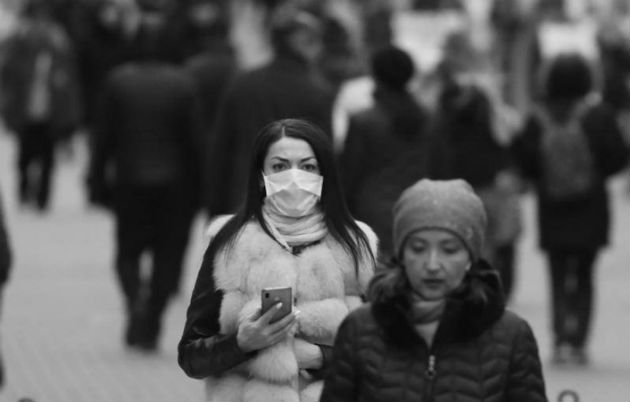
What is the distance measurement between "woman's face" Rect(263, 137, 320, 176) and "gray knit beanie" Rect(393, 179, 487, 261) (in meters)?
0.75

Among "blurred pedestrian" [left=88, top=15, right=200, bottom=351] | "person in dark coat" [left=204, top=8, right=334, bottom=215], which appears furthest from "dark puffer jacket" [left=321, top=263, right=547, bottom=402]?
"blurred pedestrian" [left=88, top=15, right=200, bottom=351]

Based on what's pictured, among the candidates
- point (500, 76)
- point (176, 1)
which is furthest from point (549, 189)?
point (500, 76)

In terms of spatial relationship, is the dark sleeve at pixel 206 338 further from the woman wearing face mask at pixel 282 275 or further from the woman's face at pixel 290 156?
the woman's face at pixel 290 156

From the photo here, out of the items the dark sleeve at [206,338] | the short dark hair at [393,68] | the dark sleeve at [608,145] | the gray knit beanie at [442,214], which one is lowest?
the dark sleeve at [206,338]

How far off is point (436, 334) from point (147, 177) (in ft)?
24.7

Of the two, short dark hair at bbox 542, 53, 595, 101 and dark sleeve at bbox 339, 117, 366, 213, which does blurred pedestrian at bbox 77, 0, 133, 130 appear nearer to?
short dark hair at bbox 542, 53, 595, 101

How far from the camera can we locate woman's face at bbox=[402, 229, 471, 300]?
5512 millimetres

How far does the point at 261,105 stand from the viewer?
1148cm

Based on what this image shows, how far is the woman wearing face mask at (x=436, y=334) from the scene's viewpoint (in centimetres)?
542

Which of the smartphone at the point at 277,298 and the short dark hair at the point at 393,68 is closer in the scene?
the smartphone at the point at 277,298

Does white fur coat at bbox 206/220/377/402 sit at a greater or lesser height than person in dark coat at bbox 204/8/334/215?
lesser

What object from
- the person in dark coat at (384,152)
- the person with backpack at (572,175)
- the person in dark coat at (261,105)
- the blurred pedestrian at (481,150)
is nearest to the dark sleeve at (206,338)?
the person in dark coat at (384,152)

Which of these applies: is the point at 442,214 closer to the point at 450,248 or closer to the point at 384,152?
the point at 450,248

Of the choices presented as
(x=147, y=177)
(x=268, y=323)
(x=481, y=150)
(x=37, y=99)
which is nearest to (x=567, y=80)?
(x=481, y=150)
